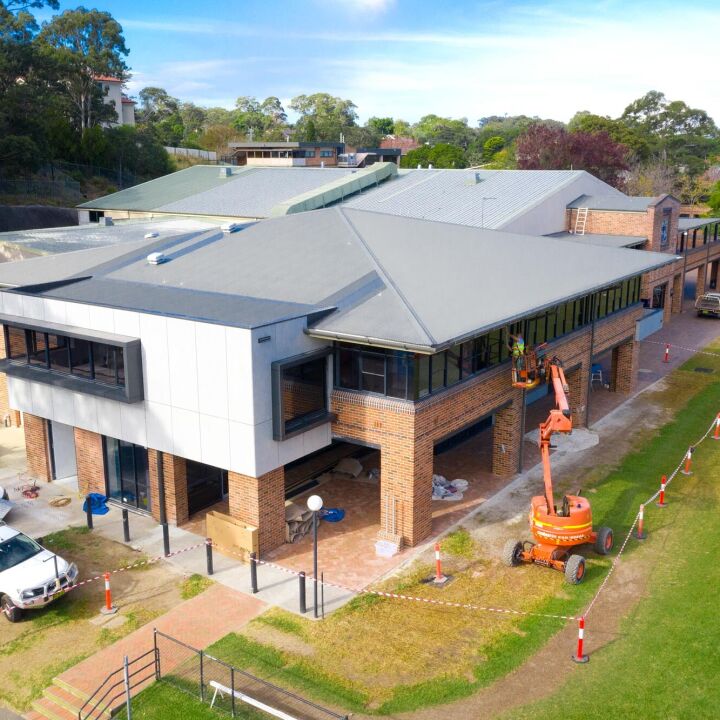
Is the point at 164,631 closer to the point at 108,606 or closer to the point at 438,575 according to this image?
the point at 108,606

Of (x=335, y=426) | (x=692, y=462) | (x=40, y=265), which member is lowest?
(x=692, y=462)

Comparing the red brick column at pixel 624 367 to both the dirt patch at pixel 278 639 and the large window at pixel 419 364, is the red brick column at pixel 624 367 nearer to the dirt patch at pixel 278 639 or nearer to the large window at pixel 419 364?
the large window at pixel 419 364

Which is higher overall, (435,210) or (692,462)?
(435,210)

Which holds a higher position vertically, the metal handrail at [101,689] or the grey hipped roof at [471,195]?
the grey hipped roof at [471,195]

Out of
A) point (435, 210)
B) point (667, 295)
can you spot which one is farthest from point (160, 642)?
point (667, 295)

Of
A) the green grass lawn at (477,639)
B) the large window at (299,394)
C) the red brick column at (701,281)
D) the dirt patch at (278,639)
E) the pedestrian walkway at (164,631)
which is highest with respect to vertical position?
the large window at (299,394)

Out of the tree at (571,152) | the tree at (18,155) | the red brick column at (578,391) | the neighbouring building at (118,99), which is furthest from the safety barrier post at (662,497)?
the neighbouring building at (118,99)

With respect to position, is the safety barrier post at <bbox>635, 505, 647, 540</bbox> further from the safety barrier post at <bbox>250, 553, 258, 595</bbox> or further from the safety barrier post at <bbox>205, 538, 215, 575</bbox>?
the safety barrier post at <bbox>205, 538, 215, 575</bbox>

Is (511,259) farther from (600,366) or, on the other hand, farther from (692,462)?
(600,366)
